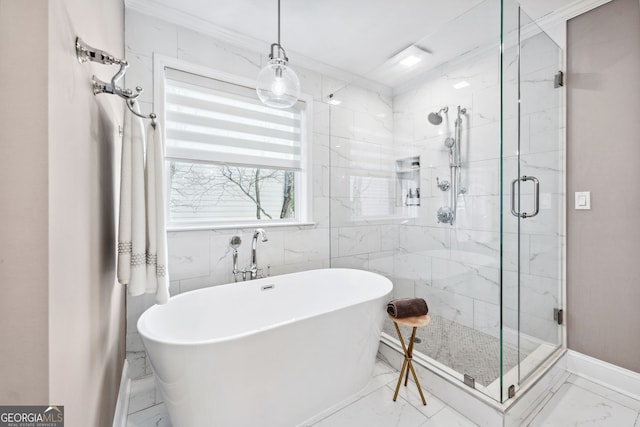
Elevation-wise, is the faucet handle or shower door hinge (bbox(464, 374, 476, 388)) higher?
the faucet handle

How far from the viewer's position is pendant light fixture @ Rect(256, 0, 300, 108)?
1.56 meters

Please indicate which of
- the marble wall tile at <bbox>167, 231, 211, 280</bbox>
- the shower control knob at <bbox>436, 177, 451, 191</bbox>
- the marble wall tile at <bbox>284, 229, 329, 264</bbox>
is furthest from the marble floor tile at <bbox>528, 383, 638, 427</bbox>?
the marble wall tile at <bbox>167, 231, 211, 280</bbox>

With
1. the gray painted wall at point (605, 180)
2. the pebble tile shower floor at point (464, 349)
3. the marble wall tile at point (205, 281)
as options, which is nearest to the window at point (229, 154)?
the marble wall tile at point (205, 281)

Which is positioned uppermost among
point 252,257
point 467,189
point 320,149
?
point 320,149

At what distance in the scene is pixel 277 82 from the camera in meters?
1.58

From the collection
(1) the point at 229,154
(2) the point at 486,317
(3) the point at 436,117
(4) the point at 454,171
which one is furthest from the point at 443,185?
(1) the point at 229,154

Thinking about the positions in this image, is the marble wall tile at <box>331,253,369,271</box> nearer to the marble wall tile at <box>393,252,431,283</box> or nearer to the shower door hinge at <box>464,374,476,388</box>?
the marble wall tile at <box>393,252,431,283</box>

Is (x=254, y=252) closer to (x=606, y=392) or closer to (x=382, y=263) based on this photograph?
(x=382, y=263)

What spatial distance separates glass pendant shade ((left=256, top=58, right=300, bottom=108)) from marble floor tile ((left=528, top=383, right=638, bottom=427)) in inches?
93.9

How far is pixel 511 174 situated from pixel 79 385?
2242 millimetres

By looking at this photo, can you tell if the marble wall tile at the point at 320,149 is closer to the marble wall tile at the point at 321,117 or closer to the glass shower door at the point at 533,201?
the marble wall tile at the point at 321,117

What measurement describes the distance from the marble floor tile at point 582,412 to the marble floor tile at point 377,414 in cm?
67

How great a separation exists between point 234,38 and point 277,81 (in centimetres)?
105

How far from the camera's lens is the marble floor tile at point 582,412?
61.0 inches
